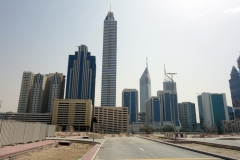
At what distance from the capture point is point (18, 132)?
2356 cm

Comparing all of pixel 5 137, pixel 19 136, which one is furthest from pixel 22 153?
pixel 19 136

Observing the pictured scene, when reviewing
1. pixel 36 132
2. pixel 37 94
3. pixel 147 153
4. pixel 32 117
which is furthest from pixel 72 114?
pixel 147 153

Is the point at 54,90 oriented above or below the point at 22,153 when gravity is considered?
above

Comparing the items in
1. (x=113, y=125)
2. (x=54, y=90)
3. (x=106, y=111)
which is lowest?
(x=113, y=125)

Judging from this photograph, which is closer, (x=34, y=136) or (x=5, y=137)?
(x=5, y=137)

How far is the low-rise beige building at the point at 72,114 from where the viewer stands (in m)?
158

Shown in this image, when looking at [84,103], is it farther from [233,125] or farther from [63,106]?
[233,125]

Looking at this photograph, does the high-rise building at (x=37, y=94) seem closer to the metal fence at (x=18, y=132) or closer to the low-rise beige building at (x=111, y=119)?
the low-rise beige building at (x=111, y=119)

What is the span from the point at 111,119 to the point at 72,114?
39.6 m

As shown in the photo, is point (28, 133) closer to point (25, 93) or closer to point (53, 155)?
point (53, 155)

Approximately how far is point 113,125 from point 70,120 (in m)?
42.5

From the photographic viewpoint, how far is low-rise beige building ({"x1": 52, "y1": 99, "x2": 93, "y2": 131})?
517 feet

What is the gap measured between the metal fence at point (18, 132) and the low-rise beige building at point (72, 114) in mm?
131701

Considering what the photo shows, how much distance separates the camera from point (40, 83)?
7421 inches
